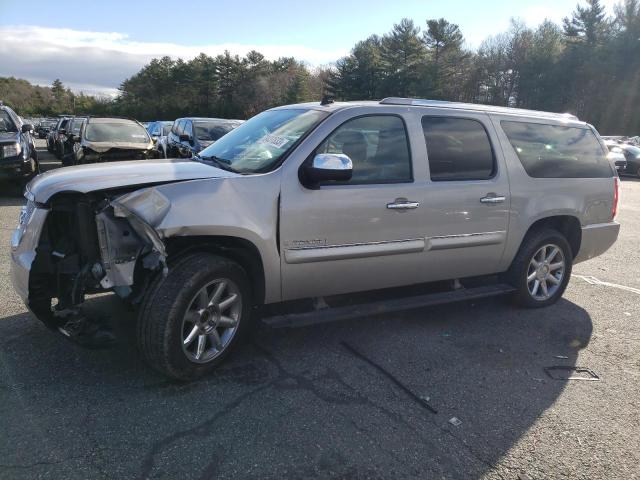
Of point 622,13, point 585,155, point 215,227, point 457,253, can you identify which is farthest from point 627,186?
point 622,13

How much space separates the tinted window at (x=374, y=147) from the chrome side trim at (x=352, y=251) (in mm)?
499

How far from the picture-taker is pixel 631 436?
3016 millimetres

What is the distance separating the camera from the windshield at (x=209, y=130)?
11.5 meters

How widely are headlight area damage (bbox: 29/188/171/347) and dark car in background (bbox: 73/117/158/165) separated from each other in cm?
798

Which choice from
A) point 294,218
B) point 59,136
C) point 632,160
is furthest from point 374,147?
point 632,160

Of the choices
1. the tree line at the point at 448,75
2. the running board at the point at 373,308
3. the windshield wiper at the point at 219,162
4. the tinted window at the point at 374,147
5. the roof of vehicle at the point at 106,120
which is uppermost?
the tree line at the point at 448,75

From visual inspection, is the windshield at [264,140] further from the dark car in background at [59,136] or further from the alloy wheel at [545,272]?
the dark car in background at [59,136]

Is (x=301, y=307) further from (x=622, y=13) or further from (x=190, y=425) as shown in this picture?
(x=622, y=13)

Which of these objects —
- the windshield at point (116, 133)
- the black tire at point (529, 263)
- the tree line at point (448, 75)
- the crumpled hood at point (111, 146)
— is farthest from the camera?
the tree line at point (448, 75)

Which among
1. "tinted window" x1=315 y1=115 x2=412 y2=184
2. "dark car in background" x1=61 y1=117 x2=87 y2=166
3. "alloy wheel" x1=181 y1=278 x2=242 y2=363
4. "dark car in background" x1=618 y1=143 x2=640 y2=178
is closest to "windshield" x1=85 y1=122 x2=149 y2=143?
"dark car in background" x1=61 y1=117 x2=87 y2=166

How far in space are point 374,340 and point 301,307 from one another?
73cm

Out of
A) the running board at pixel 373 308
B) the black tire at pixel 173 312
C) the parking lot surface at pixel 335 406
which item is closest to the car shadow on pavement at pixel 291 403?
the parking lot surface at pixel 335 406

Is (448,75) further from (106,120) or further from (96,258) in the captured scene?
(96,258)

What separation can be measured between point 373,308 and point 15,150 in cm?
880
